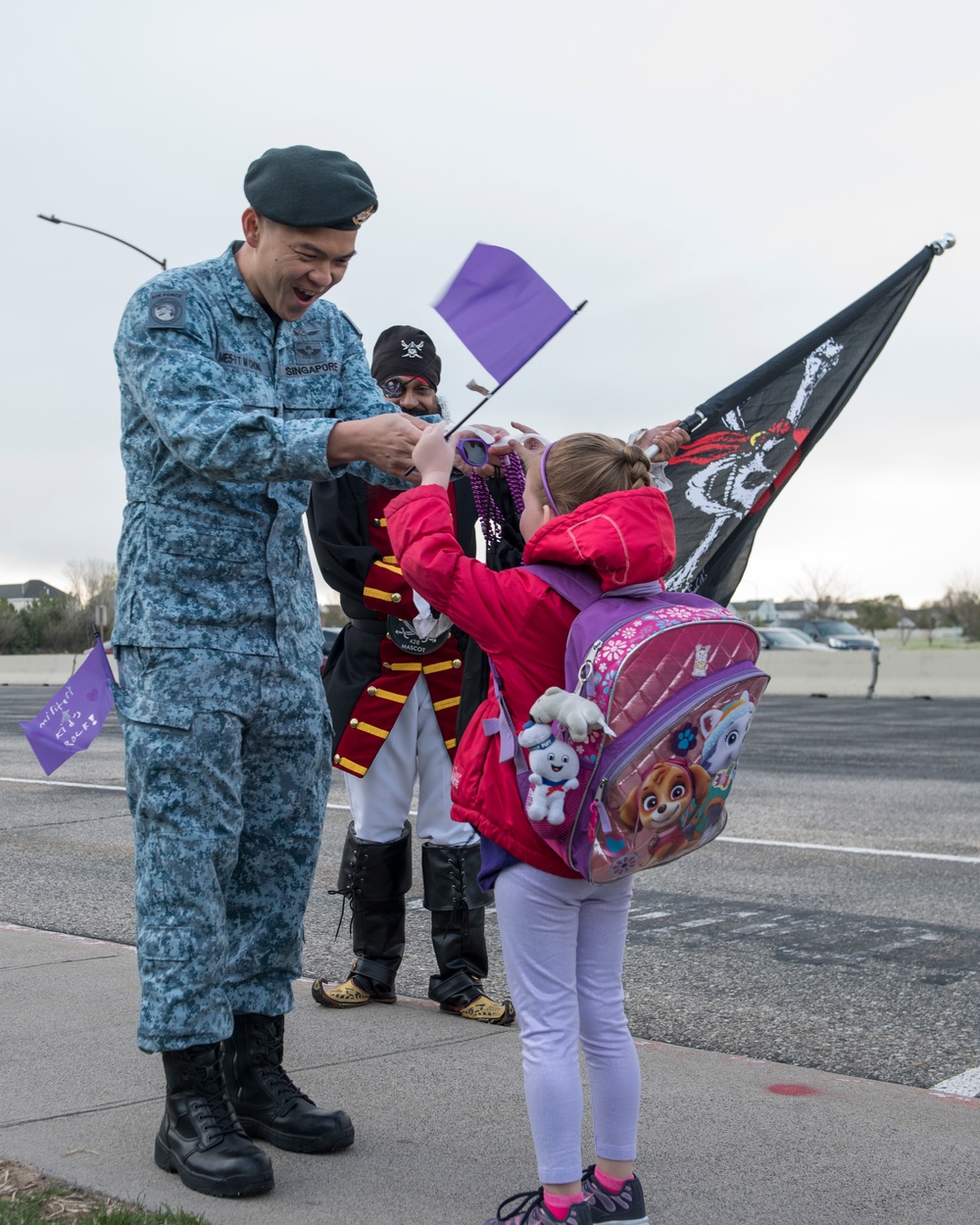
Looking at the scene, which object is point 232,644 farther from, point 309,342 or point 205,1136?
point 205,1136

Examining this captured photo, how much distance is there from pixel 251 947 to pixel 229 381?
1335 millimetres

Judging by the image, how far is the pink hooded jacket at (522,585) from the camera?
9.11ft

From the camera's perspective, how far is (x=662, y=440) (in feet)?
11.8

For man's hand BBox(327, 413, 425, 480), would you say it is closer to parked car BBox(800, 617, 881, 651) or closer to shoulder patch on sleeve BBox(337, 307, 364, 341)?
shoulder patch on sleeve BBox(337, 307, 364, 341)

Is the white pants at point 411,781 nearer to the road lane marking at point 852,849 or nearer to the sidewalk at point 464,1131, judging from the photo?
the sidewalk at point 464,1131

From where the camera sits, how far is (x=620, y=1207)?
9.09 feet

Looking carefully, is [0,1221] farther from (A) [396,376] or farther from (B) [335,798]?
(B) [335,798]

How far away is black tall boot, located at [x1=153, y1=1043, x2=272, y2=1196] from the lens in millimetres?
2998

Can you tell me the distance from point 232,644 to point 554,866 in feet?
3.03

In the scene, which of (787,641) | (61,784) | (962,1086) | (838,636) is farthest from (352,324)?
(838,636)

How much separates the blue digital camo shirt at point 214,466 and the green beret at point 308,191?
0.94 feet

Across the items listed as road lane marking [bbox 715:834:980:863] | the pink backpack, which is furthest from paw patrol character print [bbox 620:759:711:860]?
road lane marking [bbox 715:834:980:863]

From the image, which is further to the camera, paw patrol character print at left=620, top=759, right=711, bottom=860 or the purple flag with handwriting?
the purple flag with handwriting

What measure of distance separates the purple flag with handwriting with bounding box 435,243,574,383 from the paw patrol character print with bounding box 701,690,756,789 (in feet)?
3.05
